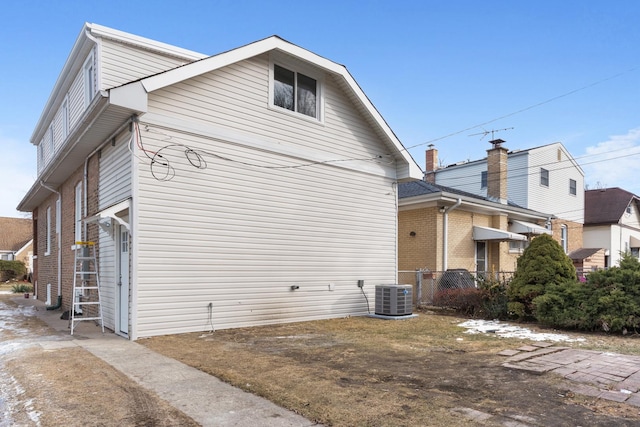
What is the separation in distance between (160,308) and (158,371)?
280 cm

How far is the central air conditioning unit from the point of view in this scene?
11281mm

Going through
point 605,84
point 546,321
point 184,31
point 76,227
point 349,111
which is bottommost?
point 546,321

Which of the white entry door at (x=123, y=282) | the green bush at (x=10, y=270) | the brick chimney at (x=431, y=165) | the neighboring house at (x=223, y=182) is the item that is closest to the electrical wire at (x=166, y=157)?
the neighboring house at (x=223, y=182)

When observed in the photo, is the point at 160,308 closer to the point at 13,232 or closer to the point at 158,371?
the point at 158,371

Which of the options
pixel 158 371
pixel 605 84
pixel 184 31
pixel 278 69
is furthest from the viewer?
pixel 184 31

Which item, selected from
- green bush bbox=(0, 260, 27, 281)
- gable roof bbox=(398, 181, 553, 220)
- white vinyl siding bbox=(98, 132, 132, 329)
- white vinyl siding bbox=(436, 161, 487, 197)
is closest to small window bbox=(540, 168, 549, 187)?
white vinyl siding bbox=(436, 161, 487, 197)

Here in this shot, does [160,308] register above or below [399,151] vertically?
below

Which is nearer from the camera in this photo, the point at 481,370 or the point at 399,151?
the point at 481,370

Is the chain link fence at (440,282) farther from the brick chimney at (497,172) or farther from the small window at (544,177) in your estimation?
the small window at (544,177)

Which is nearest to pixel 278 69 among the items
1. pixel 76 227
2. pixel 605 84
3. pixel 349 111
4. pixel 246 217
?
pixel 349 111

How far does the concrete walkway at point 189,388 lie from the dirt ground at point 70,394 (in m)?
0.15

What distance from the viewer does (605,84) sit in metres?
12.9

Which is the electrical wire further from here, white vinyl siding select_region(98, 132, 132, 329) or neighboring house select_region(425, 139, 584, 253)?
neighboring house select_region(425, 139, 584, 253)

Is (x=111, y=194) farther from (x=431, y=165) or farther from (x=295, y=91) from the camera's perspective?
(x=431, y=165)
